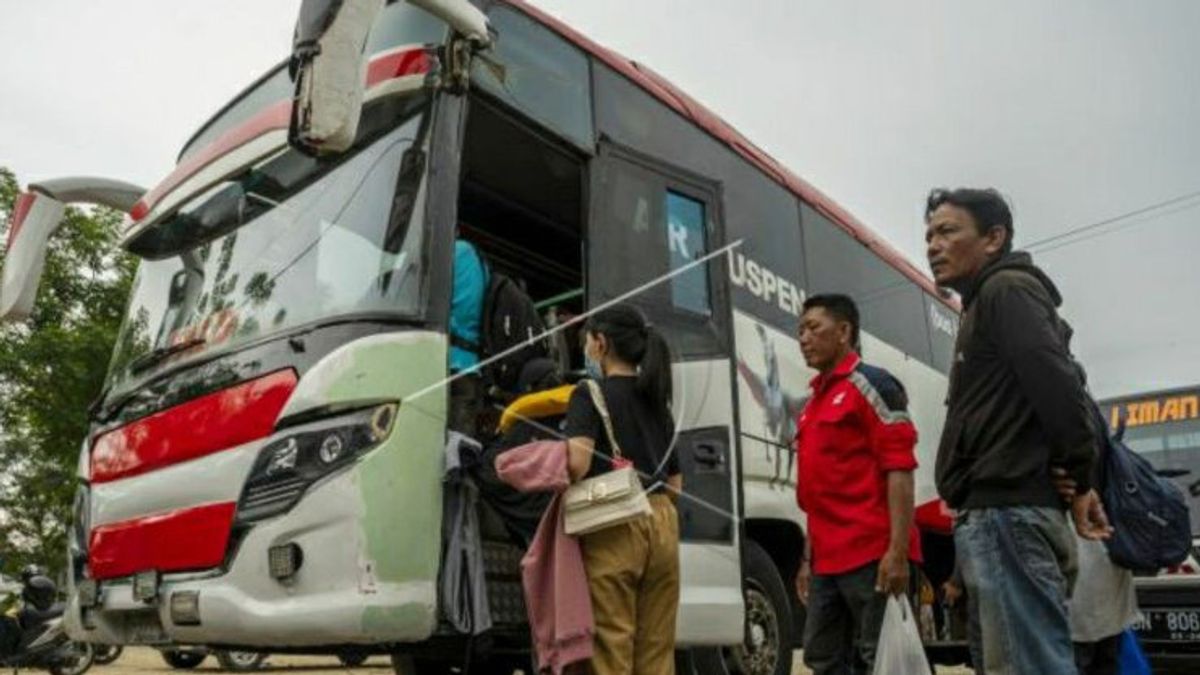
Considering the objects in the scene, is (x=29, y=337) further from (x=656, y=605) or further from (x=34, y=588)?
(x=656, y=605)

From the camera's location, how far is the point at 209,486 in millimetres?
3891

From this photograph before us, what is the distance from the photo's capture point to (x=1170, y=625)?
589 centimetres

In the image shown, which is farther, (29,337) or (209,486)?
(29,337)

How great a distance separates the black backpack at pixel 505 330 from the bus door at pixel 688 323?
30 centimetres

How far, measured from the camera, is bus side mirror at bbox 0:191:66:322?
489cm

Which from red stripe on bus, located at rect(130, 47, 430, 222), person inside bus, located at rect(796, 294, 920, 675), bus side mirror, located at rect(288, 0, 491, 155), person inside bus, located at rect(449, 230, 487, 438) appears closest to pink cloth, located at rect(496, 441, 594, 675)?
person inside bus, located at rect(449, 230, 487, 438)

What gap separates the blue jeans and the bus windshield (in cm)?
211

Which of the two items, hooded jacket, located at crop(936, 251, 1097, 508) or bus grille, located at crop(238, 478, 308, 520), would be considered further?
bus grille, located at crop(238, 478, 308, 520)

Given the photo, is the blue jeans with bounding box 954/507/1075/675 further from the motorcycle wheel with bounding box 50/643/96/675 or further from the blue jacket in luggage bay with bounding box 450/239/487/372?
the motorcycle wheel with bounding box 50/643/96/675

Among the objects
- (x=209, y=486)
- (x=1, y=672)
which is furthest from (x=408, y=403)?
(x=1, y=672)

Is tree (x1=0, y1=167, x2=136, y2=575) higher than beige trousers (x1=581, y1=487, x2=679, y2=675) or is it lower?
higher

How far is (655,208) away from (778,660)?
254 centimetres

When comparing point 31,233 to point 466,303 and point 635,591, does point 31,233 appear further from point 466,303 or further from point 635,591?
point 635,591

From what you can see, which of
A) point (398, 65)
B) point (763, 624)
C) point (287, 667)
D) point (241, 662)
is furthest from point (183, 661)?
point (398, 65)
